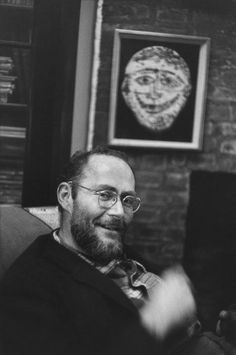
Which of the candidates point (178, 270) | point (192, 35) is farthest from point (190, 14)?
point (178, 270)

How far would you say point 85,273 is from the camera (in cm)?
186

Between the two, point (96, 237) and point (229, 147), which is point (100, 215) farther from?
point (229, 147)

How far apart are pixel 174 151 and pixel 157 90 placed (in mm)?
312

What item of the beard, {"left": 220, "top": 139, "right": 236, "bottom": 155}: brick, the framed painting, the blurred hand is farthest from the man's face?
{"left": 220, "top": 139, "right": 236, "bottom": 155}: brick

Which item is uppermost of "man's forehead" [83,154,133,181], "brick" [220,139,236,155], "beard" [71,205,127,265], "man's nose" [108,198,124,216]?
"brick" [220,139,236,155]

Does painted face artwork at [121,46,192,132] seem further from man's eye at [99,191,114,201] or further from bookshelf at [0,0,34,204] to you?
man's eye at [99,191,114,201]

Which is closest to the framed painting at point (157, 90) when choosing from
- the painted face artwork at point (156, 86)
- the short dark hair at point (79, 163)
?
the painted face artwork at point (156, 86)

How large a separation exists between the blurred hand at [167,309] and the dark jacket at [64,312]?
42mm

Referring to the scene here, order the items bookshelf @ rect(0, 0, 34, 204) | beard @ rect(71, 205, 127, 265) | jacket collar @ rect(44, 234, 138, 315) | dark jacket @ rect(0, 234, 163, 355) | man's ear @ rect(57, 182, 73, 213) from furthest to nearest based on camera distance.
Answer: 1. bookshelf @ rect(0, 0, 34, 204)
2. man's ear @ rect(57, 182, 73, 213)
3. beard @ rect(71, 205, 127, 265)
4. jacket collar @ rect(44, 234, 138, 315)
5. dark jacket @ rect(0, 234, 163, 355)

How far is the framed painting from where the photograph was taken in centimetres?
268

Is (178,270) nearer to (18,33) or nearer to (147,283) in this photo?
(147,283)

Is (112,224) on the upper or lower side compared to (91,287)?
upper

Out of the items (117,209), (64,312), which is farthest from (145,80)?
(64,312)

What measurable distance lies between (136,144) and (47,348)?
1276 mm
